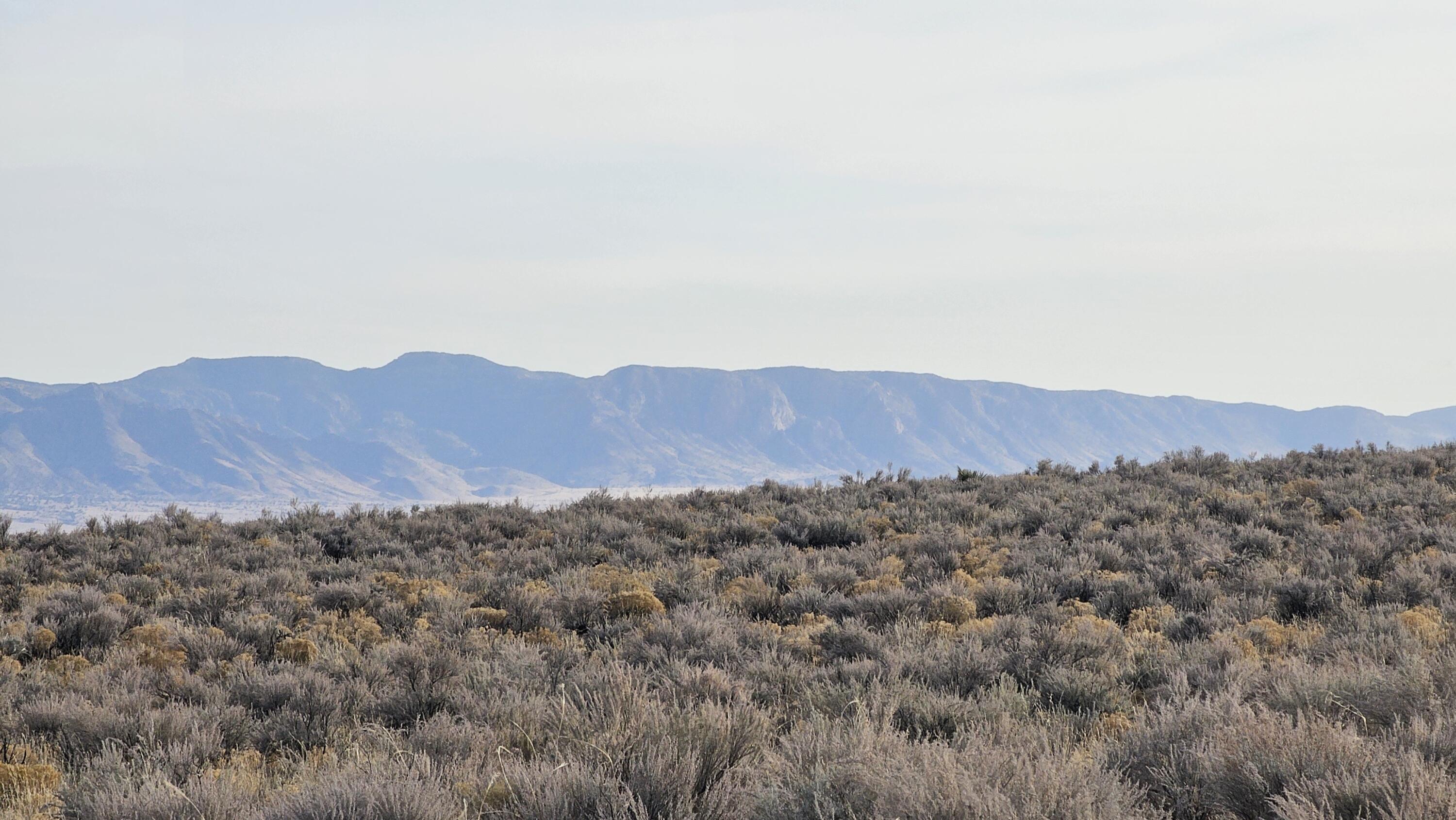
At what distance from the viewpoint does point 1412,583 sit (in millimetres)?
8172

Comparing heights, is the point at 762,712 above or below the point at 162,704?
above

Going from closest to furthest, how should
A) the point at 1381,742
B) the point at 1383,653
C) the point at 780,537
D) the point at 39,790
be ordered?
the point at 1381,742, the point at 39,790, the point at 1383,653, the point at 780,537

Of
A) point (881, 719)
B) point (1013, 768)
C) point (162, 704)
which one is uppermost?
point (1013, 768)

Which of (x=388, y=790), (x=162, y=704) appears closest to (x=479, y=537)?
(x=162, y=704)

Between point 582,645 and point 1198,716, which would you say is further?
point 582,645

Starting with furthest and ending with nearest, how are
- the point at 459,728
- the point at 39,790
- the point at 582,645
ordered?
1. the point at 582,645
2. the point at 459,728
3. the point at 39,790

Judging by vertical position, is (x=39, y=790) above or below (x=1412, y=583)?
below

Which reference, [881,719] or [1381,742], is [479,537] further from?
[1381,742]

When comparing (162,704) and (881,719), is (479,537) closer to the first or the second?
(162,704)

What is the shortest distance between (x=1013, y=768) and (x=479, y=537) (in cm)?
1140

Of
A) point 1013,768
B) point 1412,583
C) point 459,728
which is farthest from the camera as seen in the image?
point 1412,583

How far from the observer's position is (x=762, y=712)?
15.0 feet

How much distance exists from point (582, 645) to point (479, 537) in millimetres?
6598

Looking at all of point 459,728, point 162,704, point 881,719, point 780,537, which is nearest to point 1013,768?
point 881,719
